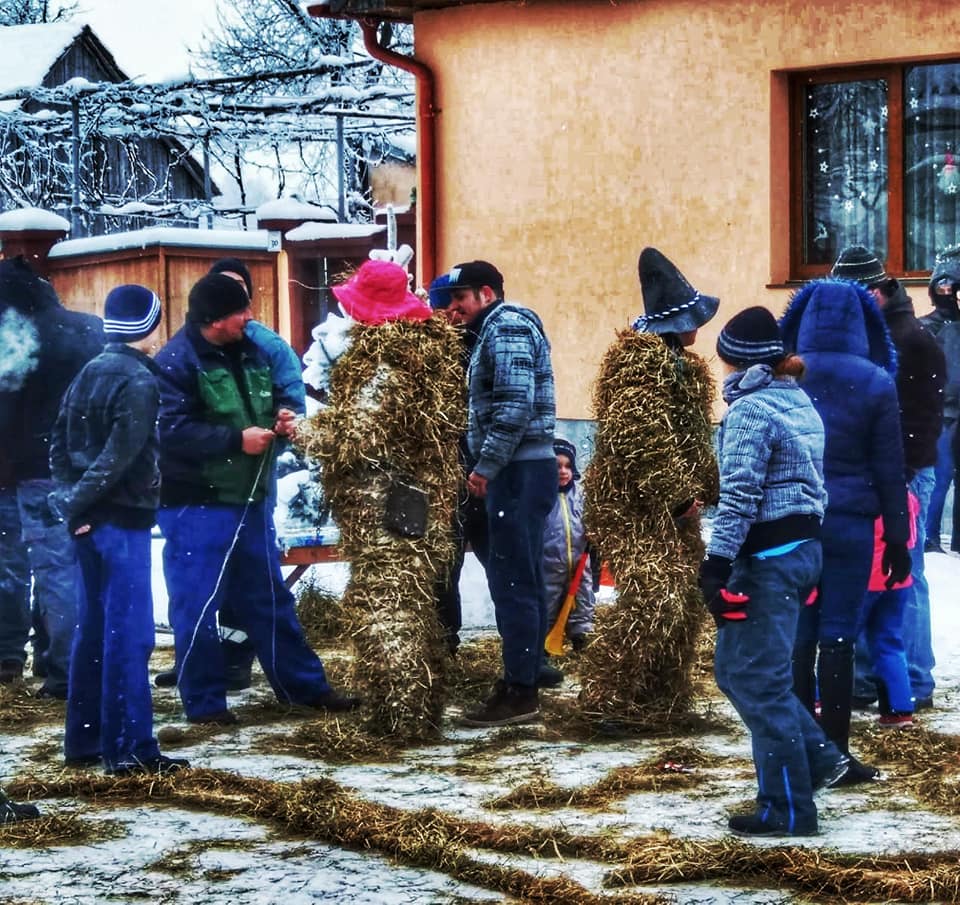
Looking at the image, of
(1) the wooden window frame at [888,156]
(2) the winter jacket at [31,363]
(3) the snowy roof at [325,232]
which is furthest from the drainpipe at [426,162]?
(2) the winter jacket at [31,363]

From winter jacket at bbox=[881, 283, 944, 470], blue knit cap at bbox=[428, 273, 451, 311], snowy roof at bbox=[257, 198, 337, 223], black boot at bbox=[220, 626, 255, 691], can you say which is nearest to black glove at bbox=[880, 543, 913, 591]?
winter jacket at bbox=[881, 283, 944, 470]

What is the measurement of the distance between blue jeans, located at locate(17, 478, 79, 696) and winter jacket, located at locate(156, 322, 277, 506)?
3.64ft

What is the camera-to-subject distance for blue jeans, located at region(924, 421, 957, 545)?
12.2 metres

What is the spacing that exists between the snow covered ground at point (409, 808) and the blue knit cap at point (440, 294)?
184cm

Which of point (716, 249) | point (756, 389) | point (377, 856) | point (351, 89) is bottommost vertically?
point (377, 856)

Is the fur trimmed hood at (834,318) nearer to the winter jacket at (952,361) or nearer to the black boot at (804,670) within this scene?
the black boot at (804,670)

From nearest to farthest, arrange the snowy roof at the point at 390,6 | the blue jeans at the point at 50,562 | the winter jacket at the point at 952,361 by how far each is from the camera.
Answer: the blue jeans at the point at 50,562, the winter jacket at the point at 952,361, the snowy roof at the point at 390,6

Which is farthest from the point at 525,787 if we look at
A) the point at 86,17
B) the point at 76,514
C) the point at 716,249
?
the point at 86,17

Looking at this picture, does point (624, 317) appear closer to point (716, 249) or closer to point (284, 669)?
point (716, 249)

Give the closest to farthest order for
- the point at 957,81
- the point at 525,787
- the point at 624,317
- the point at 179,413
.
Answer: the point at 525,787
the point at 179,413
the point at 957,81
the point at 624,317

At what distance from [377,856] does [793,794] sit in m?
1.34

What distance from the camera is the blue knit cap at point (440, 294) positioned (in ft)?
26.5

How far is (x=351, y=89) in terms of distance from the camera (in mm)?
24203

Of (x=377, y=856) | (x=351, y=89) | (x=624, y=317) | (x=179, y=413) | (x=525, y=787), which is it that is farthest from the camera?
(x=351, y=89)
